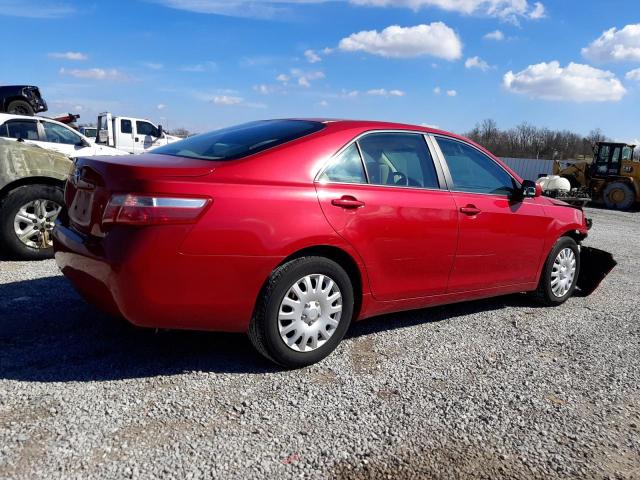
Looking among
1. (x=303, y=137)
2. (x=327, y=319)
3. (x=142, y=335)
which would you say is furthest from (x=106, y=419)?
(x=303, y=137)

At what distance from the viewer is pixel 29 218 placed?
18.1 feet

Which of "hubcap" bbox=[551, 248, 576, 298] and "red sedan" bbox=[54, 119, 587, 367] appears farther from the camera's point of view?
"hubcap" bbox=[551, 248, 576, 298]

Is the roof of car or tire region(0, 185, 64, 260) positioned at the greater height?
the roof of car

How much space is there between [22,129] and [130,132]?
41.1 feet

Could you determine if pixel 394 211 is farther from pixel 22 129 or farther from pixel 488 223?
pixel 22 129

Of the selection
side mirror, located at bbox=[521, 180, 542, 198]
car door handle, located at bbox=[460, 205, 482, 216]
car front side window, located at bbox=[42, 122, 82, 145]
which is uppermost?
car front side window, located at bbox=[42, 122, 82, 145]

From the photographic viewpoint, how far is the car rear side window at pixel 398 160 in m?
3.71

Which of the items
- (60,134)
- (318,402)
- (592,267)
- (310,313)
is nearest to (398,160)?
(310,313)

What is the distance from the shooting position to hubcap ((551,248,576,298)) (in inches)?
204

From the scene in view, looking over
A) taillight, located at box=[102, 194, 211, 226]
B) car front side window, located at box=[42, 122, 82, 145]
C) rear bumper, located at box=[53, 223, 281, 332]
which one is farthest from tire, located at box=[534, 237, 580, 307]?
car front side window, located at box=[42, 122, 82, 145]

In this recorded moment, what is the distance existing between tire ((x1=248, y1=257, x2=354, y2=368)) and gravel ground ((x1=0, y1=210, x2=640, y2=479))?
0.46 ft

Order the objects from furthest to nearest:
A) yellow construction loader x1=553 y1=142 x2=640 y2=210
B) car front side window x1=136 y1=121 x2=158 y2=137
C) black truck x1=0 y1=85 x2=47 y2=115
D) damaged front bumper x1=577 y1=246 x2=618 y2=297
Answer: car front side window x1=136 y1=121 x2=158 y2=137
yellow construction loader x1=553 y1=142 x2=640 y2=210
black truck x1=0 y1=85 x2=47 y2=115
damaged front bumper x1=577 y1=246 x2=618 y2=297

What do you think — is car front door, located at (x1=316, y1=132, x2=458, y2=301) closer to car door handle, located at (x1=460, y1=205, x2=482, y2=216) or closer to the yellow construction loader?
car door handle, located at (x1=460, y1=205, x2=482, y2=216)

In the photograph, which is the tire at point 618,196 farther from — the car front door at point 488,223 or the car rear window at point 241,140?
the car rear window at point 241,140
